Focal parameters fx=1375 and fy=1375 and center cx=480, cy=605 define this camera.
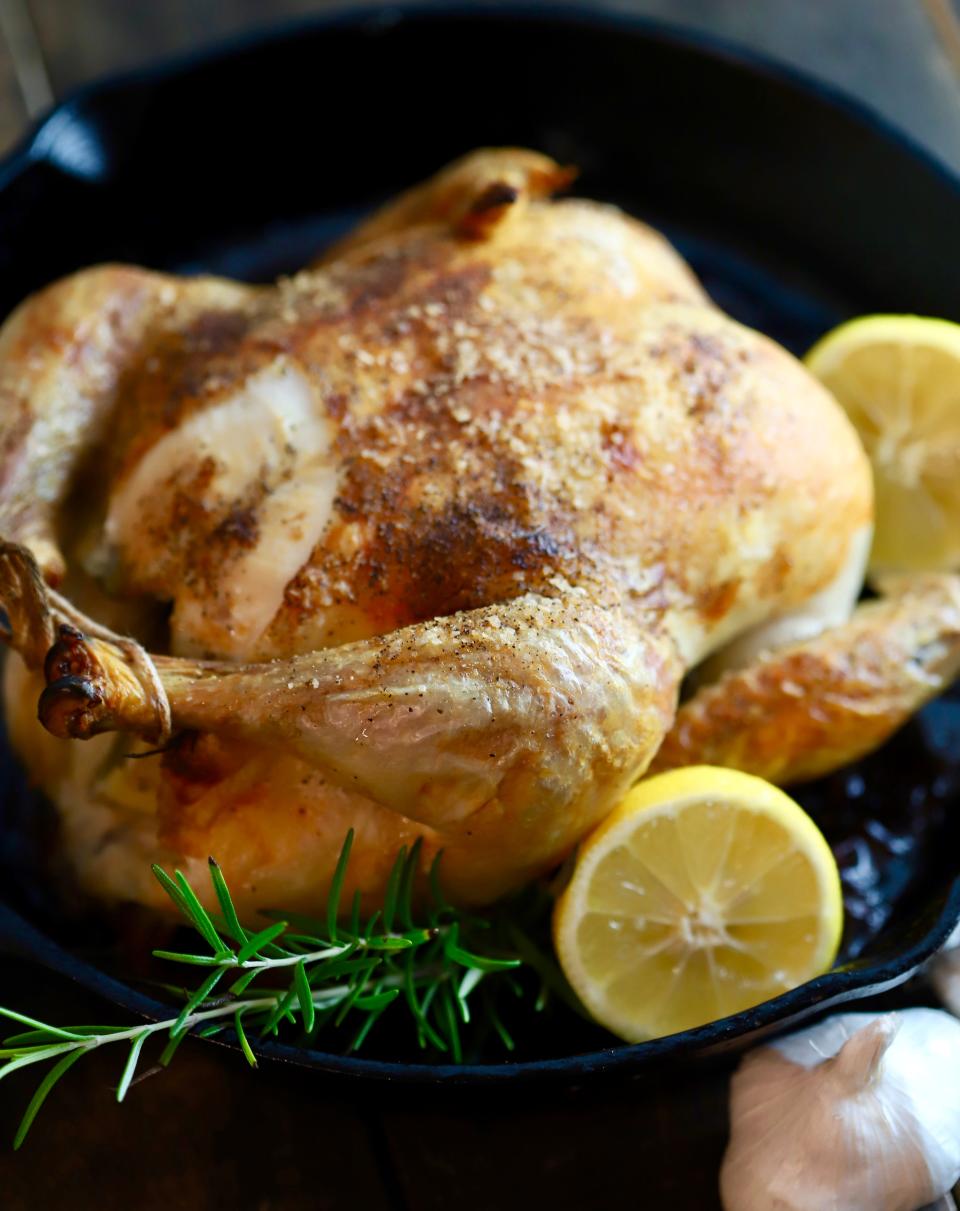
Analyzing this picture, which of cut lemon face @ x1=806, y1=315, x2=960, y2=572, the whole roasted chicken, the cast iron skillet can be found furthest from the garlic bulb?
the cast iron skillet

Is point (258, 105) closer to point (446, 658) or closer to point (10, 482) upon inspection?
point (10, 482)

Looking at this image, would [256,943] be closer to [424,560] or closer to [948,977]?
[424,560]

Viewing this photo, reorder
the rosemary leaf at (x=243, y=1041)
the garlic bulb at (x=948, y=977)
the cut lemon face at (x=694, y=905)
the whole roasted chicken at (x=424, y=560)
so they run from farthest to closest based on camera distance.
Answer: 1. the garlic bulb at (x=948, y=977)
2. the cut lemon face at (x=694, y=905)
3. the whole roasted chicken at (x=424, y=560)
4. the rosemary leaf at (x=243, y=1041)

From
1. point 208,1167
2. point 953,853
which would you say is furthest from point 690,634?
point 208,1167

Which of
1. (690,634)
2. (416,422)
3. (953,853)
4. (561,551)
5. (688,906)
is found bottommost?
(953,853)

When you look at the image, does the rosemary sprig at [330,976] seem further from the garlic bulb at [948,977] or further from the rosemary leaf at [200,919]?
the garlic bulb at [948,977]

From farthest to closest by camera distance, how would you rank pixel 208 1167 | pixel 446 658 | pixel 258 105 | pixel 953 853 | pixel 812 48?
pixel 812 48 → pixel 258 105 → pixel 953 853 → pixel 208 1167 → pixel 446 658

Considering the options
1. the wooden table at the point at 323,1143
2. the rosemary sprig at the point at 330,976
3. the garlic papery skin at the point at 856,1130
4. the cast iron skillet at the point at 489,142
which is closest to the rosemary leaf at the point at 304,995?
the rosemary sprig at the point at 330,976
